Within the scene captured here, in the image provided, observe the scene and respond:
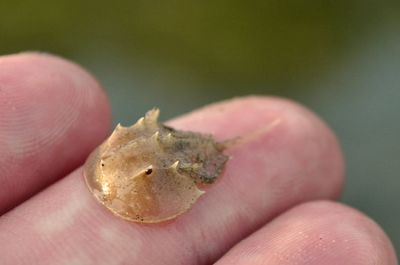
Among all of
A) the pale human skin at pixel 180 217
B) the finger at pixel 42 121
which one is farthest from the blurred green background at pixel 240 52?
the finger at pixel 42 121

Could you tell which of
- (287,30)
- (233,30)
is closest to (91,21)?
(233,30)

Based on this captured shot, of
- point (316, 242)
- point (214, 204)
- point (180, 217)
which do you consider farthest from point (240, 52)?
point (316, 242)

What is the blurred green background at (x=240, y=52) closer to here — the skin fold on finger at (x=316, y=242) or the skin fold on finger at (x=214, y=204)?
the skin fold on finger at (x=214, y=204)

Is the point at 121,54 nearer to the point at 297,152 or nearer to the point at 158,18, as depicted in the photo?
the point at 158,18

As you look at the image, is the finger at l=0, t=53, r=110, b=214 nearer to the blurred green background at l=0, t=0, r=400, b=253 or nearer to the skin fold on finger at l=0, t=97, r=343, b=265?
the skin fold on finger at l=0, t=97, r=343, b=265

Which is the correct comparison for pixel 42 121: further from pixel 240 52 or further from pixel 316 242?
pixel 240 52
